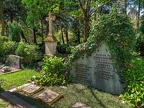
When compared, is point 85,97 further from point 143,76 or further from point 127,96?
point 143,76

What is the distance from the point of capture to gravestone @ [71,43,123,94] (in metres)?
4.63

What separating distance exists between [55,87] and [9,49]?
21.8ft

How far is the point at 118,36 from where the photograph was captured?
4.40 metres

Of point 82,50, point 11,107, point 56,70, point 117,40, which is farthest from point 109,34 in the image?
point 11,107

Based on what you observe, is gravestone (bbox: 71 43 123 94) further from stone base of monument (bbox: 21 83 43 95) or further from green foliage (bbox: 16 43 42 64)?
green foliage (bbox: 16 43 42 64)

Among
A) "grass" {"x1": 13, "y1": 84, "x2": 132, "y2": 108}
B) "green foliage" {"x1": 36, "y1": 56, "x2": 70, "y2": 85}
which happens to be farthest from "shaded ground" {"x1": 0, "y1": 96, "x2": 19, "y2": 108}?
"green foliage" {"x1": 36, "y1": 56, "x2": 70, "y2": 85}

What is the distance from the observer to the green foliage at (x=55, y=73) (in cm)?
549

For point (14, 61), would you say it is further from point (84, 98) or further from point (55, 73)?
point (84, 98)

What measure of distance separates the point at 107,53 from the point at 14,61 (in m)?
6.10

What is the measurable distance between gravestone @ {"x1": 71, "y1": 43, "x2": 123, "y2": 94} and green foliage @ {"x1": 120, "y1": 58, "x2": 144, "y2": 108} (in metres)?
0.42

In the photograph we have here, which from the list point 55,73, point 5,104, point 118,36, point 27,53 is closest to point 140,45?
point 27,53

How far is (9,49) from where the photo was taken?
10.5 m

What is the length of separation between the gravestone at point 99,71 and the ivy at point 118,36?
22cm

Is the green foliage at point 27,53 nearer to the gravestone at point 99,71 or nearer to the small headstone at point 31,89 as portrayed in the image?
the small headstone at point 31,89
